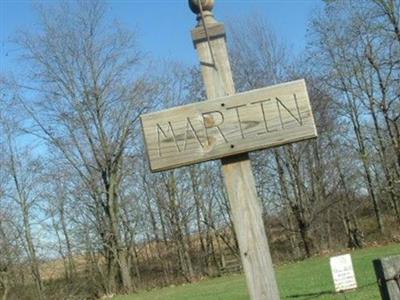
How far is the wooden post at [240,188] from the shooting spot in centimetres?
315

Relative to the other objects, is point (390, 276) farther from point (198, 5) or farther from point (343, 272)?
point (343, 272)

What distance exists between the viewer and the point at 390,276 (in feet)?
10.2

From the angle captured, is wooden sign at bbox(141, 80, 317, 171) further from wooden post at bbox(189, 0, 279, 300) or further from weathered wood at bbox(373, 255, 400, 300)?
weathered wood at bbox(373, 255, 400, 300)

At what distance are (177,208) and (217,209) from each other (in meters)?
2.80

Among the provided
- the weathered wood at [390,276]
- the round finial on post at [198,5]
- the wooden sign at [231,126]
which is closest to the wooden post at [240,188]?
the round finial on post at [198,5]

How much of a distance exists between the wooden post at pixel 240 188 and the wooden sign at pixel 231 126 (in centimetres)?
11

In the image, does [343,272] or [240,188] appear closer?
[240,188]

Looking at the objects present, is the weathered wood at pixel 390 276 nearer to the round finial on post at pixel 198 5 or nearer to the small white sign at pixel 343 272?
the round finial on post at pixel 198 5

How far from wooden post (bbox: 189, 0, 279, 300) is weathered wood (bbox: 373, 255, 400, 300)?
0.52 meters

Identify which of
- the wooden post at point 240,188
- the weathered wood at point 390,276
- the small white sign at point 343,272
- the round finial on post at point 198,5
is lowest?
the small white sign at point 343,272

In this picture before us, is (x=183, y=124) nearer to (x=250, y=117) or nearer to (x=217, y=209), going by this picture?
(x=250, y=117)

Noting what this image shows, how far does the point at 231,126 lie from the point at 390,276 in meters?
1.07

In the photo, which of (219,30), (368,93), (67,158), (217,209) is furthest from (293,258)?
(219,30)

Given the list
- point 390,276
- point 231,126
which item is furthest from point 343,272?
point 231,126
